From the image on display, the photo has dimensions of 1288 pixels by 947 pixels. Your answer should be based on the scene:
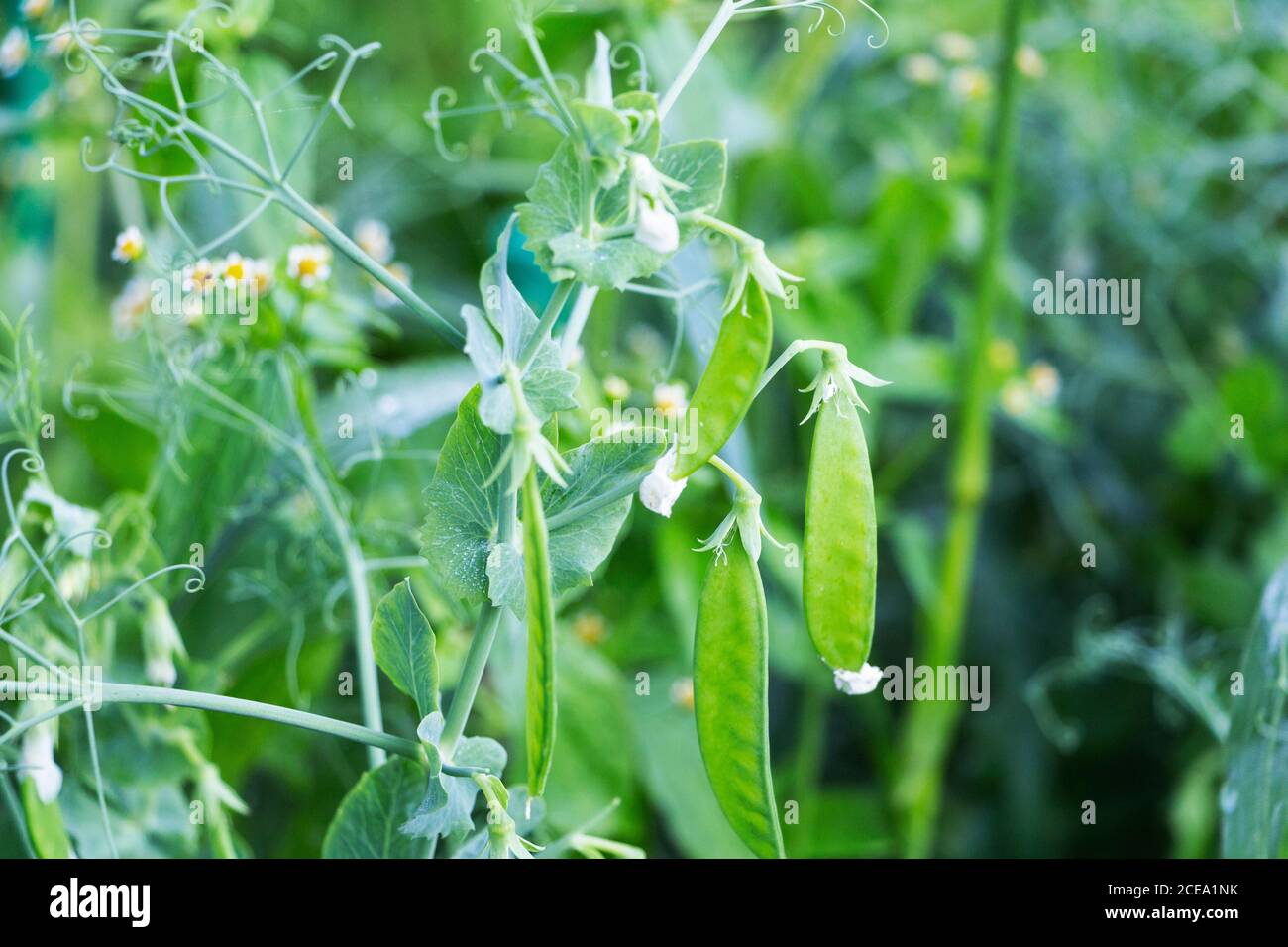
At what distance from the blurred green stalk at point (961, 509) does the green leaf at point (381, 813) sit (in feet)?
1.37

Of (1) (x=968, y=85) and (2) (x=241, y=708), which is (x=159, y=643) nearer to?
(2) (x=241, y=708)

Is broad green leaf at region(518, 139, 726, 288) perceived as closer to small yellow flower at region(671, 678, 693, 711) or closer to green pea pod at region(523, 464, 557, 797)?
green pea pod at region(523, 464, 557, 797)

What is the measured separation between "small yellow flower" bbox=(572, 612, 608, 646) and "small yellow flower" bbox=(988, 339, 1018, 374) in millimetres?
304

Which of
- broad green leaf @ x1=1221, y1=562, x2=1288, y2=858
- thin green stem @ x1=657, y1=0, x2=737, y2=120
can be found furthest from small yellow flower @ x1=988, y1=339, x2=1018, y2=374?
thin green stem @ x1=657, y1=0, x2=737, y2=120

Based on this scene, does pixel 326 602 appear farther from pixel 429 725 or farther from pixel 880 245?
pixel 880 245

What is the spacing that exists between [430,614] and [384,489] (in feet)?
0.33

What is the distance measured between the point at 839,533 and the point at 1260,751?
253 millimetres

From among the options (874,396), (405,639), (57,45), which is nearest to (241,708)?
(405,639)

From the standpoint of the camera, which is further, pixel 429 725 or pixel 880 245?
pixel 880 245

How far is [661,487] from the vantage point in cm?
31

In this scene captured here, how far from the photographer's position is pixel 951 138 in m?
0.91

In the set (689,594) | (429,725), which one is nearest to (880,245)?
(689,594)

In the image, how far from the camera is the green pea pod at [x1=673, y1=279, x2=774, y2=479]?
309 mm
